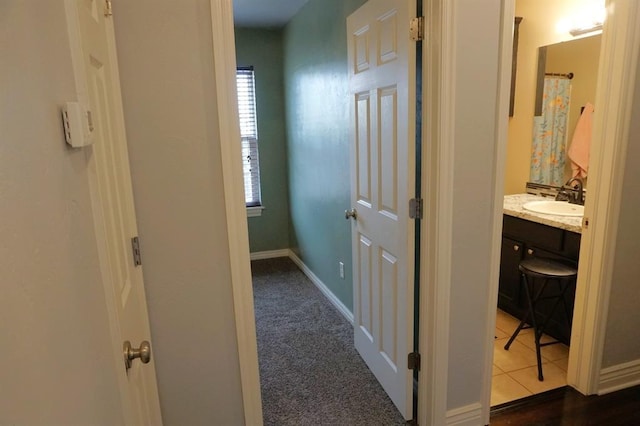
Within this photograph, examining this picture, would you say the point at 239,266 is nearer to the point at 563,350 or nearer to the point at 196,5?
the point at 196,5

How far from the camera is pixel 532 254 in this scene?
9.25ft

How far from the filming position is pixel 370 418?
211cm

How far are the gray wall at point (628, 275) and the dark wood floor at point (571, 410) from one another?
190mm

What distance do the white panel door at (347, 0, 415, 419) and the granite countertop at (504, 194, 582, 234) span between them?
121 cm

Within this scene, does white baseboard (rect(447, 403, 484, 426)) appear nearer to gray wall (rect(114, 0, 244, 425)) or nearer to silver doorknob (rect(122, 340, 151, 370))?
gray wall (rect(114, 0, 244, 425))

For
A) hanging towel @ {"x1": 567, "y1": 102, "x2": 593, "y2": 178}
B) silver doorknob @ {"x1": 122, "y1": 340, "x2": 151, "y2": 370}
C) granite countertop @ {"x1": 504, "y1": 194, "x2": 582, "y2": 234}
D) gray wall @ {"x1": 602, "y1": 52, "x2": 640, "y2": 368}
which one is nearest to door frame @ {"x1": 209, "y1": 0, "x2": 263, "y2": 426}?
silver doorknob @ {"x1": 122, "y1": 340, "x2": 151, "y2": 370}

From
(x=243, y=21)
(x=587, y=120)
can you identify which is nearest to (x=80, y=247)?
(x=587, y=120)

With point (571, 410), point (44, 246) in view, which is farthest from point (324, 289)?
point (44, 246)

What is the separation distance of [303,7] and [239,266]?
2791mm

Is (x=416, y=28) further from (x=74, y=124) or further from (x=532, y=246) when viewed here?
(x=532, y=246)

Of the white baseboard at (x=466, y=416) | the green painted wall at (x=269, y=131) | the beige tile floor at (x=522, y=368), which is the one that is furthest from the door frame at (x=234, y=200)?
the green painted wall at (x=269, y=131)

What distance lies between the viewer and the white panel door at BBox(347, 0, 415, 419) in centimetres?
182

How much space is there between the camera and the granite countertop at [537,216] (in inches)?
97.5

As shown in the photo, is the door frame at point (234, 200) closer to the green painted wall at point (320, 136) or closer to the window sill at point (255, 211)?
the green painted wall at point (320, 136)
